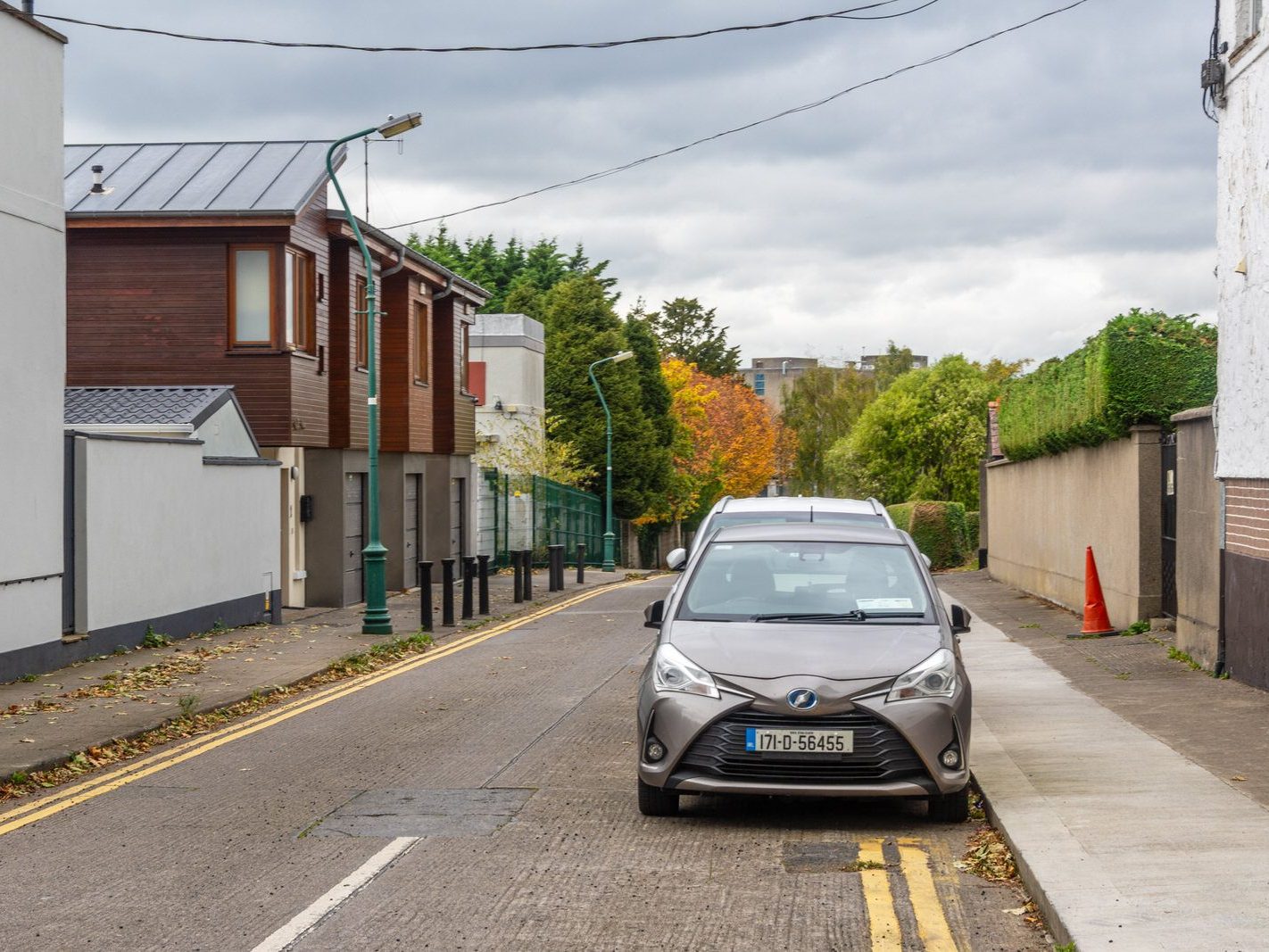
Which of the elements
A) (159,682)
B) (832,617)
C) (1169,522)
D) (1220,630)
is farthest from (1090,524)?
(832,617)

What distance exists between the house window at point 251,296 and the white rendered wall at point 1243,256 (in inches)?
605

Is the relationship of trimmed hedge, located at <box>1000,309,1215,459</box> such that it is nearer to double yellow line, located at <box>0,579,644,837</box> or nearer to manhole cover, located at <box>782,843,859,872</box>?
double yellow line, located at <box>0,579,644,837</box>

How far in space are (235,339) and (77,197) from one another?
372cm

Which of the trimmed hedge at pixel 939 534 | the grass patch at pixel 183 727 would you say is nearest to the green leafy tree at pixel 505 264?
the trimmed hedge at pixel 939 534

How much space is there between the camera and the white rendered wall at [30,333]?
1524cm

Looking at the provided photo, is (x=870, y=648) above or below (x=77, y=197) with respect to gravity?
below

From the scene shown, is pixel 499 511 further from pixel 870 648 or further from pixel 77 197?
pixel 870 648

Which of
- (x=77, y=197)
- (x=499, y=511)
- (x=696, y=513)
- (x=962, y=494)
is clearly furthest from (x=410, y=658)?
(x=696, y=513)

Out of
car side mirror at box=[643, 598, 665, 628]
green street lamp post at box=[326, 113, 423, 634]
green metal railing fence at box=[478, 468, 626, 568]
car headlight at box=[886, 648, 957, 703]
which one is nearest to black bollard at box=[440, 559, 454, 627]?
green street lamp post at box=[326, 113, 423, 634]

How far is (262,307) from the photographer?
25125 mm

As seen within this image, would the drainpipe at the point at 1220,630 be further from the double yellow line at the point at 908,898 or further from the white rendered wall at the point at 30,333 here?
the white rendered wall at the point at 30,333

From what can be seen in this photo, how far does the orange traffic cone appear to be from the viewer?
18.6 meters

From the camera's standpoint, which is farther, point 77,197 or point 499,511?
point 499,511

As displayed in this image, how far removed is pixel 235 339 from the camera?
2517 centimetres
